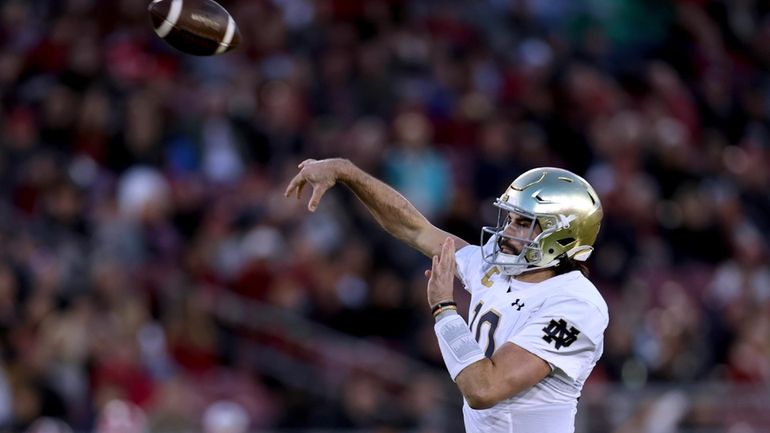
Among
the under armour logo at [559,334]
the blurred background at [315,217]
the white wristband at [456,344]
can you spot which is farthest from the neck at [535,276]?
the blurred background at [315,217]

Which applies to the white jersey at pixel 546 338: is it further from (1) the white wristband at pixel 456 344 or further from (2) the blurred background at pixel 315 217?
(2) the blurred background at pixel 315 217

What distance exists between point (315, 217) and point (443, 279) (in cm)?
571

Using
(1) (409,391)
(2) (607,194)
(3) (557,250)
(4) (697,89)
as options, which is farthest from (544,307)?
(4) (697,89)

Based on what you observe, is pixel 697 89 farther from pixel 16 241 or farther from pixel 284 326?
pixel 16 241

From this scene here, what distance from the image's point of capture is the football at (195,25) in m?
5.71

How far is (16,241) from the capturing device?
921 cm

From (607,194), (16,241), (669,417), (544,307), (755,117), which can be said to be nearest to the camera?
(544,307)

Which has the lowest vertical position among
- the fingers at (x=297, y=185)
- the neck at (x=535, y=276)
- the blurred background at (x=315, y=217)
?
the blurred background at (x=315, y=217)

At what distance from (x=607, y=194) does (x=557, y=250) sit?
23.9 feet

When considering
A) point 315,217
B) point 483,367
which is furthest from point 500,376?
point 315,217

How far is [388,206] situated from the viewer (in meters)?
5.61

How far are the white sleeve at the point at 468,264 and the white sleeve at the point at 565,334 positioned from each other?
0.47 metres

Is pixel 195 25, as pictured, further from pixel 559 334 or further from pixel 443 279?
pixel 559 334

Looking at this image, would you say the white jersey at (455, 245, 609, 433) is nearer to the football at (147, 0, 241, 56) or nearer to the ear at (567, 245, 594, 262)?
the ear at (567, 245, 594, 262)
